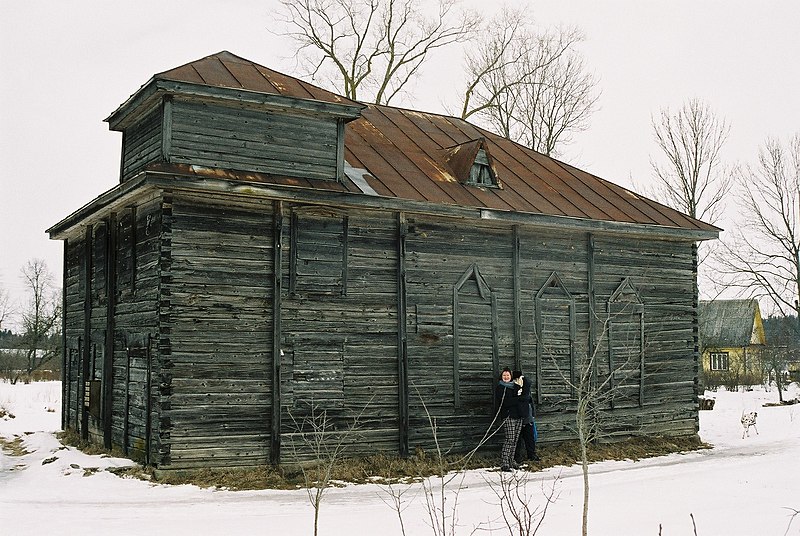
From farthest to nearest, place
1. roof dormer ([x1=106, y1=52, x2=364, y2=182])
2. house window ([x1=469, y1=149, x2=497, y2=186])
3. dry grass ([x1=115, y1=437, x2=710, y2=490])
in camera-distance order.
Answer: house window ([x1=469, y1=149, x2=497, y2=186]), roof dormer ([x1=106, y1=52, x2=364, y2=182]), dry grass ([x1=115, y1=437, x2=710, y2=490])

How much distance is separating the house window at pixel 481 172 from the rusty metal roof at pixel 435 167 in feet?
0.60

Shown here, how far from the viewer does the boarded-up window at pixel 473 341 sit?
54.9 ft

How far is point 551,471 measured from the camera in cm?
1625

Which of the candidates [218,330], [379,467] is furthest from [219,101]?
[379,467]

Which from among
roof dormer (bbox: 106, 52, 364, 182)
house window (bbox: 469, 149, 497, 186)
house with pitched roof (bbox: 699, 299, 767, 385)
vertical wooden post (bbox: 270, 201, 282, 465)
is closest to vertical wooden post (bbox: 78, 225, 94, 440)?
roof dormer (bbox: 106, 52, 364, 182)

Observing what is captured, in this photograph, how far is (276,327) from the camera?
48.0 ft

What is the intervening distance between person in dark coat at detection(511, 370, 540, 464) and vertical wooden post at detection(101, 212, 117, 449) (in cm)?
782

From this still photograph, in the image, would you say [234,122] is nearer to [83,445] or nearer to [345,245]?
[345,245]

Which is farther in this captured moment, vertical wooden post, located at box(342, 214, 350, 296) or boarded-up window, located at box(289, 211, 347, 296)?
vertical wooden post, located at box(342, 214, 350, 296)

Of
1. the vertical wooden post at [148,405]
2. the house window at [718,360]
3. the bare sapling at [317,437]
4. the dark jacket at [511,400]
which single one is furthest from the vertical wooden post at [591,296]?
the house window at [718,360]

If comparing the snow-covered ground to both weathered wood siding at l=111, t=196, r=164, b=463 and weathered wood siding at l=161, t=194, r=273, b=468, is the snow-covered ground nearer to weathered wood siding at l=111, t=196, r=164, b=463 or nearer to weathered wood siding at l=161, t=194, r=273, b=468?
weathered wood siding at l=111, t=196, r=164, b=463

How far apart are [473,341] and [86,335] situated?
8.29 m

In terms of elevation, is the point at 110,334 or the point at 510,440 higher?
the point at 110,334

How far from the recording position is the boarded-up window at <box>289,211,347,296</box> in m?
15.0
